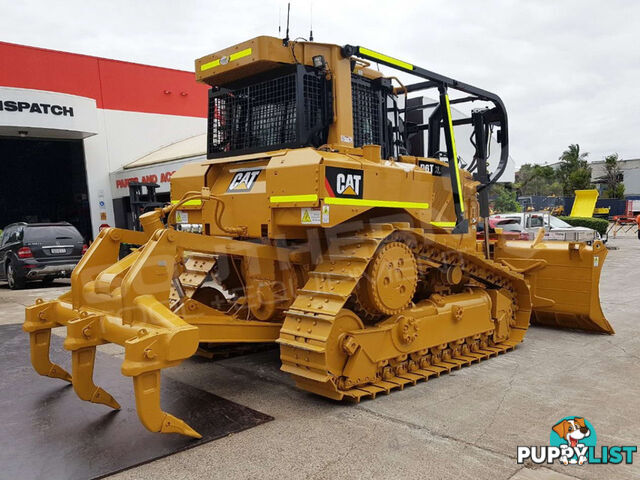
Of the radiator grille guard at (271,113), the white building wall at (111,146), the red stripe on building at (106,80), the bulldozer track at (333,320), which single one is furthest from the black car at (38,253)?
the bulldozer track at (333,320)

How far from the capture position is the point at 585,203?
1158 inches

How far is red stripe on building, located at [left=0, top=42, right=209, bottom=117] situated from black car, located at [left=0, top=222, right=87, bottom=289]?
630cm

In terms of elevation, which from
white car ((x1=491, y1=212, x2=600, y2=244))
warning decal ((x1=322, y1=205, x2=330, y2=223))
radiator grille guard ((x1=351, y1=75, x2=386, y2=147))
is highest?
radiator grille guard ((x1=351, y1=75, x2=386, y2=147))

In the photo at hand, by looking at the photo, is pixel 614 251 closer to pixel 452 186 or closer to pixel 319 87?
pixel 452 186

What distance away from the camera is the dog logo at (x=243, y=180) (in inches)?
206

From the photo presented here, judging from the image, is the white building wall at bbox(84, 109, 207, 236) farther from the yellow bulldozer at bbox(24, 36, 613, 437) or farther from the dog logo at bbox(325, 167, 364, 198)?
the dog logo at bbox(325, 167, 364, 198)

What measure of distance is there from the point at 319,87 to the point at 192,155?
1167cm

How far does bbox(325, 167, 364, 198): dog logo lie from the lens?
4.56 metres

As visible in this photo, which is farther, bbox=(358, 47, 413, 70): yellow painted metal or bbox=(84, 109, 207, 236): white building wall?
bbox=(84, 109, 207, 236): white building wall

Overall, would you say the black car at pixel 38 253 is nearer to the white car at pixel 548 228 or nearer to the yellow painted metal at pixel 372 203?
the yellow painted metal at pixel 372 203

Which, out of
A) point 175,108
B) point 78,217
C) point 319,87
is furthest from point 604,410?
point 78,217

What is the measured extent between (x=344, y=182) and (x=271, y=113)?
134cm

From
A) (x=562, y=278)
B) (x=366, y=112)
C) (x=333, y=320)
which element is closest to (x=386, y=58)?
(x=366, y=112)

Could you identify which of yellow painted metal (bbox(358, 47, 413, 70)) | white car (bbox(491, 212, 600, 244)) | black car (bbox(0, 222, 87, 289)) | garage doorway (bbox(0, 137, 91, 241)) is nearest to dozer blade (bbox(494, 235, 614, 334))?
yellow painted metal (bbox(358, 47, 413, 70))
